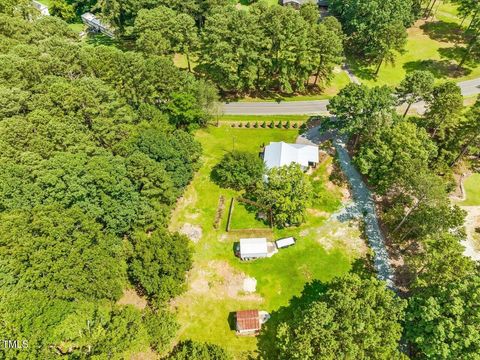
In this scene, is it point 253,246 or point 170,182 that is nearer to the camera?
point 253,246

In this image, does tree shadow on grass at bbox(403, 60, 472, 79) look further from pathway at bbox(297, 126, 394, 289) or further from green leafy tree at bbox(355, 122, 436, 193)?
green leafy tree at bbox(355, 122, 436, 193)

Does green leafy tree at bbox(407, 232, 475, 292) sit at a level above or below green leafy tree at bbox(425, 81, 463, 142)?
below

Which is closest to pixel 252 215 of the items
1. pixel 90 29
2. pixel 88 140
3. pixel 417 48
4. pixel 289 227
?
pixel 289 227

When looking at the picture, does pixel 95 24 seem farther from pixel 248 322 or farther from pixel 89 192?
pixel 248 322

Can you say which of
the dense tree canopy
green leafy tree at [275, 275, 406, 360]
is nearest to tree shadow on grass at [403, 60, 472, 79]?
the dense tree canopy

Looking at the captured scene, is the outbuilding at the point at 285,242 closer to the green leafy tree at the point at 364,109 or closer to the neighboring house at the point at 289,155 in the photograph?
the neighboring house at the point at 289,155

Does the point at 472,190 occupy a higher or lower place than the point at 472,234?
higher

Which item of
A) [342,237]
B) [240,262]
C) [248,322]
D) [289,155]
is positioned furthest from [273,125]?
[248,322]

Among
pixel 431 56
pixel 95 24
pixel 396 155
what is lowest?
pixel 95 24
